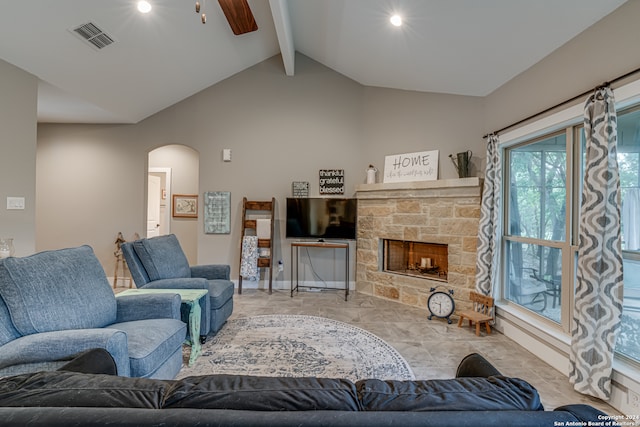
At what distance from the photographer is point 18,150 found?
10.4ft

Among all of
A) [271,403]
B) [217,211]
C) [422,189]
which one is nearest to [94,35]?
[217,211]

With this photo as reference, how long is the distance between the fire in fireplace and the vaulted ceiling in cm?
212

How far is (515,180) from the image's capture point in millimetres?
3373

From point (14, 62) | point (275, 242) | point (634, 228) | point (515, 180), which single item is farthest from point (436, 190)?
point (14, 62)

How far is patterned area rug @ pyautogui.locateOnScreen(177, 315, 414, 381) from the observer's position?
93.9 inches

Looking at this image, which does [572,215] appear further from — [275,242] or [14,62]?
[14,62]

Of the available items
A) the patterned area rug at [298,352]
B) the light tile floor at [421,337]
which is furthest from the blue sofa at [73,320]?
the light tile floor at [421,337]

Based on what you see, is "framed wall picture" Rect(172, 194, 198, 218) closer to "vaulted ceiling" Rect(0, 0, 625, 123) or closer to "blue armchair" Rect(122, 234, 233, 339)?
"vaulted ceiling" Rect(0, 0, 625, 123)

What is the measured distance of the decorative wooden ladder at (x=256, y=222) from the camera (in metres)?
4.75

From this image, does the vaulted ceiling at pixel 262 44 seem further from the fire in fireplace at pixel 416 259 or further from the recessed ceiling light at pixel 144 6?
the fire in fireplace at pixel 416 259

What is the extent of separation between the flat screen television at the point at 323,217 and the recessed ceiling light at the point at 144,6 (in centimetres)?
283

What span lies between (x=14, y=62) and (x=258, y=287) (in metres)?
3.95

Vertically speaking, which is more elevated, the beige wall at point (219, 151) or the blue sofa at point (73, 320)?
the beige wall at point (219, 151)

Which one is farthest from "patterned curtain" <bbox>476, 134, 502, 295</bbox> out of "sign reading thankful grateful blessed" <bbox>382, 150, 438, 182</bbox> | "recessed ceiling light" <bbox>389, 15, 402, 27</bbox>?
"recessed ceiling light" <bbox>389, 15, 402, 27</bbox>
